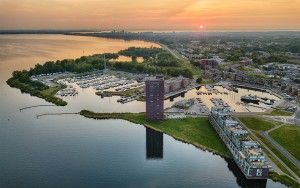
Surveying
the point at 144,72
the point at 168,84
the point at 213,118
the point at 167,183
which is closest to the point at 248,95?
the point at 168,84

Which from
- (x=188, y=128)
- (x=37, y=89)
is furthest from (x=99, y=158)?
(x=37, y=89)

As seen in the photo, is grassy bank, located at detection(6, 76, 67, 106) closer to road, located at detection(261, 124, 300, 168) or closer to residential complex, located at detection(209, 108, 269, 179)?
residential complex, located at detection(209, 108, 269, 179)

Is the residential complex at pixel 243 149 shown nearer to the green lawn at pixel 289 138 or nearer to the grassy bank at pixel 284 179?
the grassy bank at pixel 284 179

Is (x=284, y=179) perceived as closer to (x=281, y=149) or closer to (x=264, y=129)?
(x=281, y=149)

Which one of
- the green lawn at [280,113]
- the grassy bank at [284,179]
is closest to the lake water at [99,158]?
the grassy bank at [284,179]

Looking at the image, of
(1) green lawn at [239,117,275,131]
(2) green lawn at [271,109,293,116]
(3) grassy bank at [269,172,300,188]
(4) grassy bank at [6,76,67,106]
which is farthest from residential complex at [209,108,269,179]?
(4) grassy bank at [6,76,67,106]
